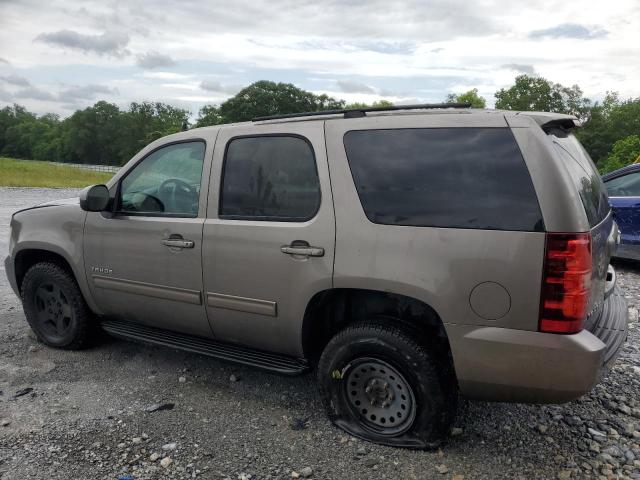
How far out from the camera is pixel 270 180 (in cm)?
333

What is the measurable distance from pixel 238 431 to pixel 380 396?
0.90m

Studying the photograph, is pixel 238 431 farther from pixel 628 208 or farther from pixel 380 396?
Result: pixel 628 208

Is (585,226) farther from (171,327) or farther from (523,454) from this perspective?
(171,327)

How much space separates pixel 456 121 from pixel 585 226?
834mm

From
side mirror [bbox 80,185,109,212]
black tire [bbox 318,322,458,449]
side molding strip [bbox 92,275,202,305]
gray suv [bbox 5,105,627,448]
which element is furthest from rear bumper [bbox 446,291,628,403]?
side mirror [bbox 80,185,109,212]

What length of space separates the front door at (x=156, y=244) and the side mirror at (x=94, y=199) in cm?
10

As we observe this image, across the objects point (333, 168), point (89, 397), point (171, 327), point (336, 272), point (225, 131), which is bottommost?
point (89, 397)

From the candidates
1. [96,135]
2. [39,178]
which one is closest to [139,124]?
[96,135]

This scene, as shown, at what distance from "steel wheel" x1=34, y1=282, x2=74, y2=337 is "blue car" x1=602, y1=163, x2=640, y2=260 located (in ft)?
21.7

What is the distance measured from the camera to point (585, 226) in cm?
251

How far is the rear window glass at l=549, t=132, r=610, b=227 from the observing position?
8.92 feet

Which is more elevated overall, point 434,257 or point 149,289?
point 434,257

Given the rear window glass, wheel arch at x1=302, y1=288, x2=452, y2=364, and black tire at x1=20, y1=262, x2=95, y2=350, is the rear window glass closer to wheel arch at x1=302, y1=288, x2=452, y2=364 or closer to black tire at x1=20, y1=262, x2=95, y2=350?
wheel arch at x1=302, y1=288, x2=452, y2=364

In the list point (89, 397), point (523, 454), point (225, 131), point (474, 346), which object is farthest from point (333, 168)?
point (89, 397)
